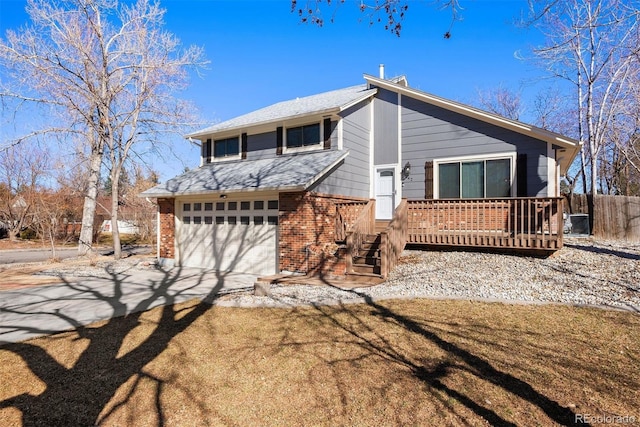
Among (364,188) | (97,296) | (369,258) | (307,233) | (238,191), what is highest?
(364,188)

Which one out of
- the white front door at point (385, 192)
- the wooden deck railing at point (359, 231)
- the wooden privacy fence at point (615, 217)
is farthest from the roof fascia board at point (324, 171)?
the wooden privacy fence at point (615, 217)

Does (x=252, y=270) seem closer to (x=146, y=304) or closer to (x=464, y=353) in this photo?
(x=146, y=304)

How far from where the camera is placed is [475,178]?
1057 cm

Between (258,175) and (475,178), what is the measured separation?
6859 mm

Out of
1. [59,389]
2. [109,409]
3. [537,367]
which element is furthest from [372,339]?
[59,389]

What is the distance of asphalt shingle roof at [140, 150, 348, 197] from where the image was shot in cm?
981

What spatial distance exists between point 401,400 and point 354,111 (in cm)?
999

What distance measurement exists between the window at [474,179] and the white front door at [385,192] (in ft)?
5.52

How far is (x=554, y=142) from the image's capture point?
9359mm

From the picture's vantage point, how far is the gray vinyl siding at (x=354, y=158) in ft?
35.8

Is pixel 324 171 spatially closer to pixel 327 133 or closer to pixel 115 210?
pixel 327 133

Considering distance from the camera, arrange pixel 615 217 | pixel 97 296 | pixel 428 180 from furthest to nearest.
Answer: pixel 615 217, pixel 428 180, pixel 97 296

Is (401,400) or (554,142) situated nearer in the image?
(401,400)

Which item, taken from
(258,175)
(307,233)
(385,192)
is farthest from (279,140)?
(307,233)
